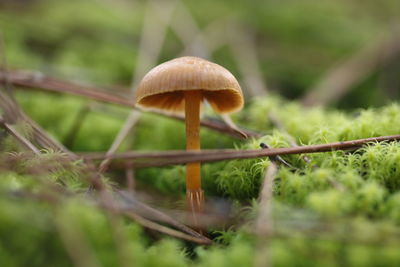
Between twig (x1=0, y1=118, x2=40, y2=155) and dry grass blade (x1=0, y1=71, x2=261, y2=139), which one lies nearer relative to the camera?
twig (x1=0, y1=118, x2=40, y2=155)

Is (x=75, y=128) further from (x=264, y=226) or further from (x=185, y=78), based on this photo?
(x=264, y=226)

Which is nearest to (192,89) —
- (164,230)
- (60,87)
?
(164,230)

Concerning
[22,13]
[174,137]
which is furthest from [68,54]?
[174,137]

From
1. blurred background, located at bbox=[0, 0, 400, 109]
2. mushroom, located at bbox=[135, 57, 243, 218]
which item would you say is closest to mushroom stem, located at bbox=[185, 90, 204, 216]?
mushroom, located at bbox=[135, 57, 243, 218]

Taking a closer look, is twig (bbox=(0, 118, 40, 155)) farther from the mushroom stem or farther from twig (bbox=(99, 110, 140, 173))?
the mushroom stem

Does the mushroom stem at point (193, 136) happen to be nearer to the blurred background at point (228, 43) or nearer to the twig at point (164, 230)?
the twig at point (164, 230)

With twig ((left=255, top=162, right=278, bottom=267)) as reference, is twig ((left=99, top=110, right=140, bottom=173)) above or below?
above

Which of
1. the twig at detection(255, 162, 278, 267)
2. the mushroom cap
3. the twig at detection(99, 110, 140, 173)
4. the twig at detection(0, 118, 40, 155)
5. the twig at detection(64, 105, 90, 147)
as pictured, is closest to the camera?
the twig at detection(255, 162, 278, 267)
